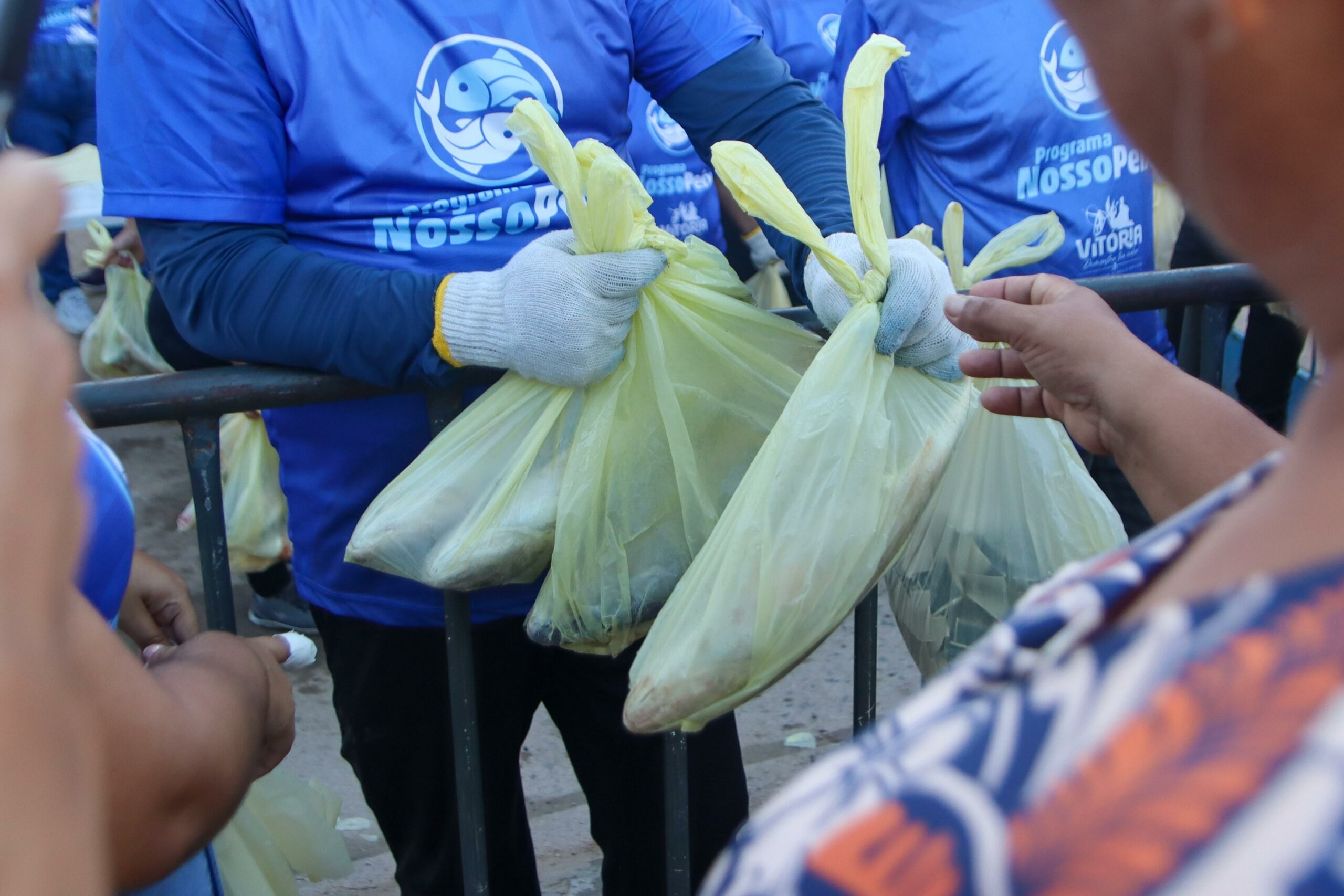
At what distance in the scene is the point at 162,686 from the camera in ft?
3.08

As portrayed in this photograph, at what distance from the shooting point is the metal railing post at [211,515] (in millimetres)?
1637

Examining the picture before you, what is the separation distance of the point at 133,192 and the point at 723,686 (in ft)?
3.44

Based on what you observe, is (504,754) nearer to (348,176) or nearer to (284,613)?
(348,176)

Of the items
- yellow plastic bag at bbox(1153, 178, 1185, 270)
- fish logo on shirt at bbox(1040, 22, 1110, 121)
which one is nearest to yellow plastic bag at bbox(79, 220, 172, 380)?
fish logo on shirt at bbox(1040, 22, 1110, 121)

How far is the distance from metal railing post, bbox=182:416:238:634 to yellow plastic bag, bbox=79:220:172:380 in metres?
2.71

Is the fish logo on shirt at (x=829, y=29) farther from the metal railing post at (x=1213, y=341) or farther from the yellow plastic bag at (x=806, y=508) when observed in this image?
the yellow plastic bag at (x=806, y=508)

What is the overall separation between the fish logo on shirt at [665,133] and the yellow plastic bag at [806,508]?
6.55ft

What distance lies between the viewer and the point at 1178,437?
1.22m

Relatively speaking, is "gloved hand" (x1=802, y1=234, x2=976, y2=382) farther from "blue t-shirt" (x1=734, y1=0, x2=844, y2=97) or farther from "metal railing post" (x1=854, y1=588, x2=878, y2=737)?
"blue t-shirt" (x1=734, y1=0, x2=844, y2=97)

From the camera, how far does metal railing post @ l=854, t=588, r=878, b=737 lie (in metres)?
1.86

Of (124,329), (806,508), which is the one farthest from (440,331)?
(124,329)

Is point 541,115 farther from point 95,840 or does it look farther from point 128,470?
point 128,470

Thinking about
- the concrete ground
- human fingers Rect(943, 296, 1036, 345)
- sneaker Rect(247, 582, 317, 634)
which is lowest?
the concrete ground

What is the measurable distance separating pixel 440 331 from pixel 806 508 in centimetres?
54
